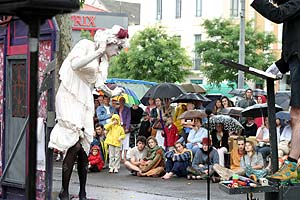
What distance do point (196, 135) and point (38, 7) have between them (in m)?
9.90

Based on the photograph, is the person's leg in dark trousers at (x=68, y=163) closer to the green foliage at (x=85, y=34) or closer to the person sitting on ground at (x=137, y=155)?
the person sitting on ground at (x=137, y=155)

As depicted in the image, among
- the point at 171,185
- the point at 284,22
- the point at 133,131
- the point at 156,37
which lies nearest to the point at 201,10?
the point at 156,37

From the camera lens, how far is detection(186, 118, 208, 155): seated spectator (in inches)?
531

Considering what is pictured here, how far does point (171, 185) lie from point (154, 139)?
212 cm

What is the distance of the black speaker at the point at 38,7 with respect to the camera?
4.08 metres

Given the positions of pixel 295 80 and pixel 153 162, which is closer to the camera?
pixel 295 80

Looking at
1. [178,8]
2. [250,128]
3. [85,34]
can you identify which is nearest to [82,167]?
[250,128]

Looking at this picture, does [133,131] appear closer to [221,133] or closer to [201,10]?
[221,133]

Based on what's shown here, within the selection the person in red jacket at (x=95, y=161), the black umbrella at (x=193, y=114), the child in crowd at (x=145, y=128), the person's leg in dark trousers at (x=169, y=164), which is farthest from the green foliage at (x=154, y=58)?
the person's leg in dark trousers at (x=169, y=164)

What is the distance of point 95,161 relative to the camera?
14.4m

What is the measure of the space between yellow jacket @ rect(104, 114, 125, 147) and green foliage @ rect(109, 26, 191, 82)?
26.5 m

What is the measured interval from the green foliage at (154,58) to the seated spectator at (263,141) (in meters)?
27.9

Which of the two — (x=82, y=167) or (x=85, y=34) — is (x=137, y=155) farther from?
(x=85, y=34)

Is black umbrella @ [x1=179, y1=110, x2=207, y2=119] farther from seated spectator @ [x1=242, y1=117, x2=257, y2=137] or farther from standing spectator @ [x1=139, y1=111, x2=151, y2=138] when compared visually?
standing spectator @ [x1=139, y1=111, x2=151, y2=138]
